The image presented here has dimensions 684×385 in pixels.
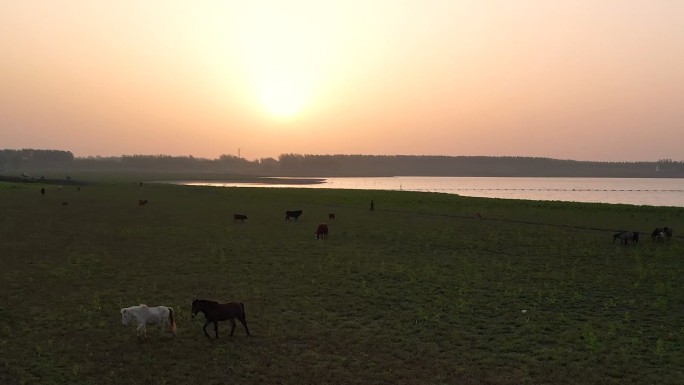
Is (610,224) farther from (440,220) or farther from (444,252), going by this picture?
(444,252)

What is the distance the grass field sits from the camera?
1142cm

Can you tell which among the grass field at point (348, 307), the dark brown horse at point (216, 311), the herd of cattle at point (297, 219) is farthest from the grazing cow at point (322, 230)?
the dark brown horse at point (216, 311)

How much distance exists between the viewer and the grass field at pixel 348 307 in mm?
11422

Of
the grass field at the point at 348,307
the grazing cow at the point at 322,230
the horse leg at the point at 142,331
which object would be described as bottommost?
the grass field at the point at 348,307

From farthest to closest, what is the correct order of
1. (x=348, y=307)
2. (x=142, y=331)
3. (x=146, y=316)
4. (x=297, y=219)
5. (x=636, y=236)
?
1. (x=297, y=219)
2. (x=636, y=236)
3. (x=348, y=307)
4. (x=142, y=331)
5. (x=146, y=316)

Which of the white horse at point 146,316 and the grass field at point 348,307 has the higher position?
the white horse at point 146,316

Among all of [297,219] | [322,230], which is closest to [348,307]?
[322,230]

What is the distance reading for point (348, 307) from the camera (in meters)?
16.7

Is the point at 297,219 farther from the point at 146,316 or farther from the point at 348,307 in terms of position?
the point at 146,316

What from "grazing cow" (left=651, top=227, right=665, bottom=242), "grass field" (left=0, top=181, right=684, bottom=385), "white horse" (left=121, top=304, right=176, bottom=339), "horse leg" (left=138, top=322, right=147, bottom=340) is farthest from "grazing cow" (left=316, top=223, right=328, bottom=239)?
"grazing cow" (left=651, top=227, right=665, bottom=242)

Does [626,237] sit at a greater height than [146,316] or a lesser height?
lesser

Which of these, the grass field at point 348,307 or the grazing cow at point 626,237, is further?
the grazing cow at point 626,237

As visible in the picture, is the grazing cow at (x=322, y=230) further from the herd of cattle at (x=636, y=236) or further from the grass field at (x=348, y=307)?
the herd of cattle at (x=636, y=236)

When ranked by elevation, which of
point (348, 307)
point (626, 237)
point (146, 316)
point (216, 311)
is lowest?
point (348, 307)
